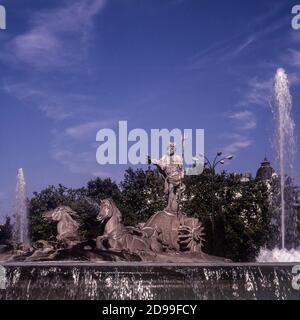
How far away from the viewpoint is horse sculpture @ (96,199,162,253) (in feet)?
62.4

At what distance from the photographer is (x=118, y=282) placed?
14.6 metres

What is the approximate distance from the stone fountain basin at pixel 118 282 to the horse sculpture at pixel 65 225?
206 inches

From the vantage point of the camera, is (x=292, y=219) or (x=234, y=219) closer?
(x=292, y=219)

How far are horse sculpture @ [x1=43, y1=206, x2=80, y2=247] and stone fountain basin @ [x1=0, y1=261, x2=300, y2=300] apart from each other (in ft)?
17.2

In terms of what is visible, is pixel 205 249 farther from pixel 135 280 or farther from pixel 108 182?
pixel 108 182

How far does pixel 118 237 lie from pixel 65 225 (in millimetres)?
2216

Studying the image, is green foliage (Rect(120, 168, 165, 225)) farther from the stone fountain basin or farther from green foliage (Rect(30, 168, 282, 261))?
the stone fountain basin

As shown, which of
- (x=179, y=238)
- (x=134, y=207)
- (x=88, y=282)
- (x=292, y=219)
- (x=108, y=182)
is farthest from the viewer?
(x=108, y=182)

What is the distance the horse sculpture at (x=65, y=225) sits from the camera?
20.2 m

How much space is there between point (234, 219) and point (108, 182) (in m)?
22.7

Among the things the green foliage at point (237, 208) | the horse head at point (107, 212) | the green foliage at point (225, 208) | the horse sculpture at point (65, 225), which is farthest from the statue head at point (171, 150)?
the green foliage at point (237, 208)

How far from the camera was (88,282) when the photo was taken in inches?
571
